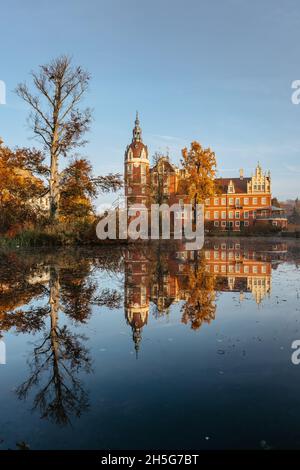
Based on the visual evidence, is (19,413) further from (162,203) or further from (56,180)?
(162,203)

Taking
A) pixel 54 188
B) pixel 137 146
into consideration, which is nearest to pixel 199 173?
pixel 54 188

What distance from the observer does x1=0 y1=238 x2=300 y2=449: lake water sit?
2.75 metres

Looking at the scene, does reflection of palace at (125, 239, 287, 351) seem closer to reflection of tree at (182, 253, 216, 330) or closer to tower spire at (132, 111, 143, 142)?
reflection of tree at (182, 253, 216, 330)

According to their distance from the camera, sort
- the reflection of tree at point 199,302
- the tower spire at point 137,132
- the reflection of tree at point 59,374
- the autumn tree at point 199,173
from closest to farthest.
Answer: the reflection of tree at point 59,374 < the reflection of tree at point 199,302 < the autumn tree at point 199,173 < the tower spire at point 137,132

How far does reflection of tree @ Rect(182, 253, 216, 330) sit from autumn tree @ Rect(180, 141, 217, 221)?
33.0 metres

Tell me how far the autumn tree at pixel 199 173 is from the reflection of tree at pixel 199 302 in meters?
33.0

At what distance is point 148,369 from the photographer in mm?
4023

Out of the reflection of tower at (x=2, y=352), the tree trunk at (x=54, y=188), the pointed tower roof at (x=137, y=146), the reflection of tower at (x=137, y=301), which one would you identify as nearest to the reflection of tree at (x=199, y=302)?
the reflection of tower at (x=137, y=301)

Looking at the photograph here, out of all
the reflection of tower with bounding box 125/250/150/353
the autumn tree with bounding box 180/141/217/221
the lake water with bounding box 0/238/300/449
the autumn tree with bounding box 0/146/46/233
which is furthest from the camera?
the autumn tree with bounding box 180/141/217/221

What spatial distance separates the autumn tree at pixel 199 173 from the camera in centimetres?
4312

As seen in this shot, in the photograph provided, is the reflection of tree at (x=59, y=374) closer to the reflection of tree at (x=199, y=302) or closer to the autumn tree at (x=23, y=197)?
the reflection of tree at (x=199, y=302)

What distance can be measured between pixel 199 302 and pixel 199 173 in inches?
1490

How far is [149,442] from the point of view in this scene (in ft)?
8.57

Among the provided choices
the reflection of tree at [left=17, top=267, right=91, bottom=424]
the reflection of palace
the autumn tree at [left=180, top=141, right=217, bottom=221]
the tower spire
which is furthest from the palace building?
the reflection of tree at [left=17, top=267, right=91, bottom=424]
